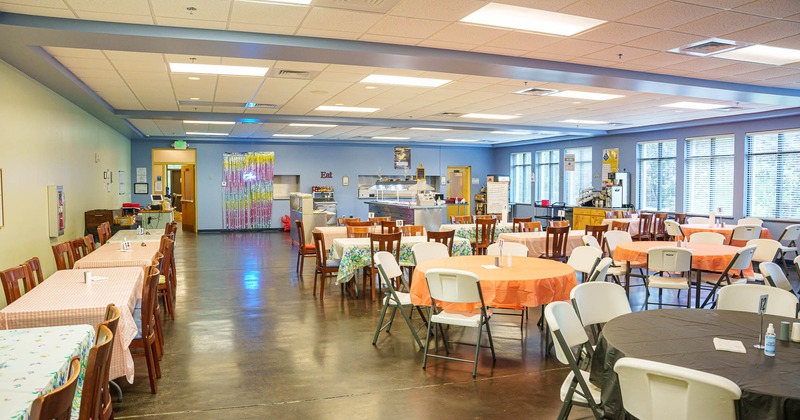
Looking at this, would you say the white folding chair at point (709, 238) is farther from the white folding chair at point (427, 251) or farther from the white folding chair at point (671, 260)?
the white folding chair at point (427, 251)

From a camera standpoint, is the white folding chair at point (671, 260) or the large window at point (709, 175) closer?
the white folding chair at point (671, 260)

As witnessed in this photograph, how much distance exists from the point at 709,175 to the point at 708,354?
11.4 m

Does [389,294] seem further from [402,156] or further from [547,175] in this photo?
[547,175]

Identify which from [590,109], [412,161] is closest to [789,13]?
[590,109]

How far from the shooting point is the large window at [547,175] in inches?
688

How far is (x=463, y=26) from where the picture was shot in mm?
4973

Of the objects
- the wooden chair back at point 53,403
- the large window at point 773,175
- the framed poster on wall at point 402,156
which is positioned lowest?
the wooden chair back at point 53,403

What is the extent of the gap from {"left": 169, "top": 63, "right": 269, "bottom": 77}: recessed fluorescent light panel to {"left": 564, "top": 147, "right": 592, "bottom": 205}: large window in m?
Answer: 11.2

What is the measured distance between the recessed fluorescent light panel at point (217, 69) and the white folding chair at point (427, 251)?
2.87 m

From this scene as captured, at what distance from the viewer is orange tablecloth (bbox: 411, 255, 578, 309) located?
4.50m

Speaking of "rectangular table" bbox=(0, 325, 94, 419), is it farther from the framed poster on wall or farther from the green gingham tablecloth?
the framed poster on wall

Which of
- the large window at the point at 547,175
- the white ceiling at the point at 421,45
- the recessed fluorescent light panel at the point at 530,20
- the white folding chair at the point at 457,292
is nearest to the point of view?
the white folding chair at the point at 457,292

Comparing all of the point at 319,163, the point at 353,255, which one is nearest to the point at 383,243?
Result: the point at 353,255

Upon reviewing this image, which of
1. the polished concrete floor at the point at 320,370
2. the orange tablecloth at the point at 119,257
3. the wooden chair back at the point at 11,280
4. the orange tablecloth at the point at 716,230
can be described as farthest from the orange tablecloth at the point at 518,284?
the orange tablecloth at the point at 716,230
